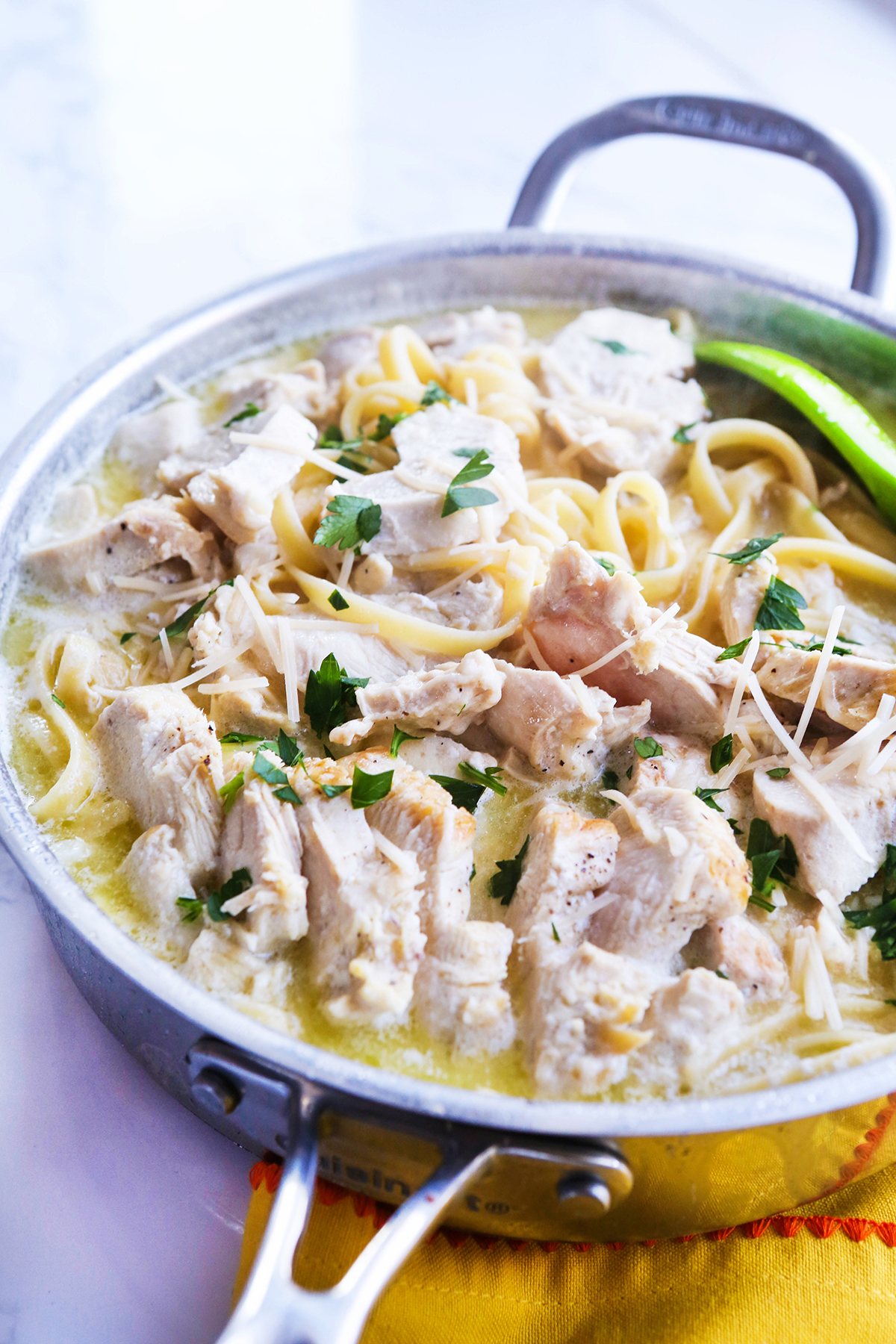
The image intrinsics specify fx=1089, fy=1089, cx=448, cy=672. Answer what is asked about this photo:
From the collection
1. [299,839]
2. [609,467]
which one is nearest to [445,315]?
[609,467]

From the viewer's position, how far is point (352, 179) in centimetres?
561

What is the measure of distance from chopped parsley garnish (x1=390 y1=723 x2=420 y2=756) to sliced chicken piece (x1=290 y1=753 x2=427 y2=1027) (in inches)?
7.4

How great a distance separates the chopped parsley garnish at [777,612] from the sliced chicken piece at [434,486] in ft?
2.41

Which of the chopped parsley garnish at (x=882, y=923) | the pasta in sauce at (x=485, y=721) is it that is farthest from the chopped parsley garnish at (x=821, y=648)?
the chopped parsley garnish at (x=882, y=923)

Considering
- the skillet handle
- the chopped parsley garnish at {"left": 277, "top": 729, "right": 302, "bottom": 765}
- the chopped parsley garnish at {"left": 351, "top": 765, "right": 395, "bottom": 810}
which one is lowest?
the chopped parsley garnish at {"left": 277, "top": 729, "right": 302, "bottom": 765}

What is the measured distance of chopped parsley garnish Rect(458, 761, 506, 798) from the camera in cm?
260

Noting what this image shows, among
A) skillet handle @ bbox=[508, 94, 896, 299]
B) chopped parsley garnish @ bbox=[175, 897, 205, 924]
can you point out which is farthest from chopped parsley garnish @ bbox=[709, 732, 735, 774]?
skillet handle @ bbox=[508, 94, 896, 299]

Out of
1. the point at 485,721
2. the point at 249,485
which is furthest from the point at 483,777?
the point at 249,485

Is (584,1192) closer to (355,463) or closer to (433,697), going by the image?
(433,697)

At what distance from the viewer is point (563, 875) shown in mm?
2303

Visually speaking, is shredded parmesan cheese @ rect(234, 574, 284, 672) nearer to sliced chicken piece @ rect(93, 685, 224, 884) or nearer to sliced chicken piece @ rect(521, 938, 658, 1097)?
sliced chicken piece @ rect(93, 685, 224, 884)

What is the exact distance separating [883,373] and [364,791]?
2.61 m

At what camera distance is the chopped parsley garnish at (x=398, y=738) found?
8.47 ft

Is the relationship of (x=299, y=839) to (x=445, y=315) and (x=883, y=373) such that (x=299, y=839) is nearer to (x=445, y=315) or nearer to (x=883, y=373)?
(x=445, y=315)
